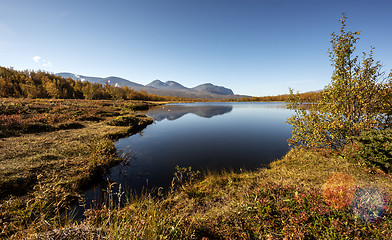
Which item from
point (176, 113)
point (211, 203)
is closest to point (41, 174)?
point (211, 203)

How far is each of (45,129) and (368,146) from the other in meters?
31.7

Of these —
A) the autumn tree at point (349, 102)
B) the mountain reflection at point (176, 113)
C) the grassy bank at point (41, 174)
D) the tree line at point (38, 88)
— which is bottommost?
the grassy bank at point (41, 174)

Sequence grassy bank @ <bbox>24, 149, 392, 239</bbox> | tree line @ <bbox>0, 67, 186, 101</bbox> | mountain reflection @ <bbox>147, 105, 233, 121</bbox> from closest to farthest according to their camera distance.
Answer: grassy bank @ <bbox>24, 149, 392, 239</bbox> < mountain reflection @ <bbox>147, 105, 233, 121</bbox> < tree line @ <bbox>0, 67, 186, 101</bbox>

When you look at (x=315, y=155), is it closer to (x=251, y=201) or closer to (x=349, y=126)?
(x=349, y=126)

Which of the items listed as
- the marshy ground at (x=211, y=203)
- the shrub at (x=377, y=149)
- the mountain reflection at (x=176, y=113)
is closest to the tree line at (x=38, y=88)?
the mountain reflection at (x=176, y=113)

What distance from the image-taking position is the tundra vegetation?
4156 mm

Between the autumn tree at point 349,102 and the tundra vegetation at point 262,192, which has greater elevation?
the autumn tree at point 349,102

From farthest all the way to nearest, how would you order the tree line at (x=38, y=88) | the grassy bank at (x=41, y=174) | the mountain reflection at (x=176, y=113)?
1. the tree line at (x=38, y=88)
2. the mountain reflection at (x=176, y=113)
3. the grassy bank at (x=41, y=174)

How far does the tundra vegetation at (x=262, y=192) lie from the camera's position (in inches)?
164

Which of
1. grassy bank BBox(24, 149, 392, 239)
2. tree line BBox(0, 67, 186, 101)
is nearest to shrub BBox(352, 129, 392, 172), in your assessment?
grassy bank BBox(24, 149, 392, 239)

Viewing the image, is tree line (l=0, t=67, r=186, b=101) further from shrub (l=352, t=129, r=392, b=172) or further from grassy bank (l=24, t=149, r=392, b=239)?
shrub (l=352, t=129, r=392, b=172)

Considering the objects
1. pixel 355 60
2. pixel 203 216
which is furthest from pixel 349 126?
pixel 203 216

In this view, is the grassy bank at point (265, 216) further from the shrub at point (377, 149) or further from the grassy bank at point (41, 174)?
the grassy bank at point (41, 174)

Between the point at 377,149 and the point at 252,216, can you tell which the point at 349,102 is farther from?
the point at 252,216
